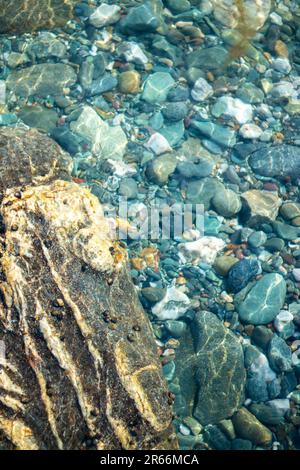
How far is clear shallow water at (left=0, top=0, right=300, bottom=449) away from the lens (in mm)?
6492

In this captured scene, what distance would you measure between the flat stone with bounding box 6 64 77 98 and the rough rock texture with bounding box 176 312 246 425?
564 centimetres

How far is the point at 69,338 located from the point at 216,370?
2.69 m

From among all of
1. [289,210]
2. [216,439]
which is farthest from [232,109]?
[216,439]

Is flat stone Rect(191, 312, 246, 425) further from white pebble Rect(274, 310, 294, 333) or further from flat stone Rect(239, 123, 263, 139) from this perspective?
flat stone Rect(239, 123, 263, 139)

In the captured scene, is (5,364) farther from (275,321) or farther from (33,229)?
(275,321)

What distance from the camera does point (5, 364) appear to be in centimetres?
482

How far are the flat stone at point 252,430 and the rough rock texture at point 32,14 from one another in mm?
8988

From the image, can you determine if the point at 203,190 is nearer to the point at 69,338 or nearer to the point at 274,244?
the point at 274,244

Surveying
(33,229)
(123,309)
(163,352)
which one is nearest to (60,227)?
(33,229)

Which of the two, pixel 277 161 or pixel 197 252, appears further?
pixel 277 161

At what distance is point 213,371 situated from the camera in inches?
251

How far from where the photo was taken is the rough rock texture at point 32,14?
28.7 feet

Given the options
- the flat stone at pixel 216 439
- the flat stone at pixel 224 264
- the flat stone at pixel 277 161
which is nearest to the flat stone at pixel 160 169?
the flat stone at pixel 277 161

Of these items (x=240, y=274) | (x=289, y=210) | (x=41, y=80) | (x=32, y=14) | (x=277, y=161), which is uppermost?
(x=32, y=14)
